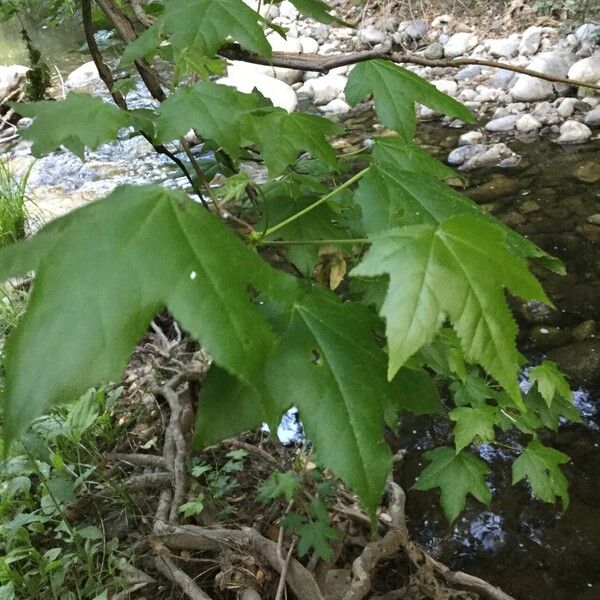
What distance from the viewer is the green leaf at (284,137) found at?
2.91 feet

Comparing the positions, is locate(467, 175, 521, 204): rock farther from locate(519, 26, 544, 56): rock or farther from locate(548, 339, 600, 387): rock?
locate(519, 26, 544, 56): rock

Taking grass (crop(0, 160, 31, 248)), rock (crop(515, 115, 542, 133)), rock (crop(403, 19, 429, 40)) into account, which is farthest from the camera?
rock (crop(403, 19, 429, 40))

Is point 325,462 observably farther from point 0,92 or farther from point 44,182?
point 0,92

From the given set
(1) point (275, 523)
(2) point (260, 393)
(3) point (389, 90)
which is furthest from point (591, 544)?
(2) point (260, 393)

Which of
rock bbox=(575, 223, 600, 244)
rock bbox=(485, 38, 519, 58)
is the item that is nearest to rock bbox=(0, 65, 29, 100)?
rock bbox=(485, 38, 519, 58)

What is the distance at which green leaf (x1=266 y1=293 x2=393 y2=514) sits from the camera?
0.67 m

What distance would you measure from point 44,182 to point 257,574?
15.2 ft

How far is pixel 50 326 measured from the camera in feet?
1.72

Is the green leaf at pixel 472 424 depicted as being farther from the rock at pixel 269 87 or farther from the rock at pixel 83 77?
the rock at pixel 83 77

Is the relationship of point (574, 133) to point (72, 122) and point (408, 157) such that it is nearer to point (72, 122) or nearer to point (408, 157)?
point (408, 157)

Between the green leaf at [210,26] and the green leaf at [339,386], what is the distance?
17.6 inches

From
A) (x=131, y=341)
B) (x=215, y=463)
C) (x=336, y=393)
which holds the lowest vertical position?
(x=215, y=463)

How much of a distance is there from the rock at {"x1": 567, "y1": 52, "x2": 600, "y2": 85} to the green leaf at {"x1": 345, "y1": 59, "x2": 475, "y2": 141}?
17.1ft

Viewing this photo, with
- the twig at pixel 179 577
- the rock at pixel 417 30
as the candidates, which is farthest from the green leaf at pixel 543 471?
the rock at pixel 417 30
